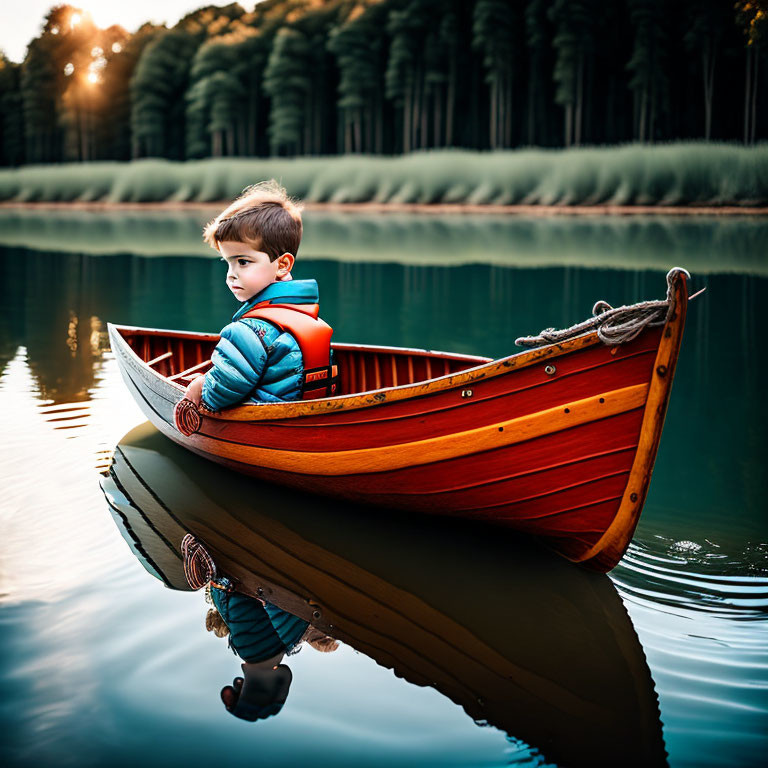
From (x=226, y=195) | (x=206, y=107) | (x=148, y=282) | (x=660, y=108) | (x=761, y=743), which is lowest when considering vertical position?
(x=761, y=743)

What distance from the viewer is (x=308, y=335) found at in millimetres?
3820

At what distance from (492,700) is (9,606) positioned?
170cm

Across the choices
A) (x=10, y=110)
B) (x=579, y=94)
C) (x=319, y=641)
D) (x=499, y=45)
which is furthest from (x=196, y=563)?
(x=10, y=110)

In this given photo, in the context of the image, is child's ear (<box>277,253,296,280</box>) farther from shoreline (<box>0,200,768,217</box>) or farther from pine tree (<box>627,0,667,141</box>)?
pine tree (<box>627,0,667,141</box>)

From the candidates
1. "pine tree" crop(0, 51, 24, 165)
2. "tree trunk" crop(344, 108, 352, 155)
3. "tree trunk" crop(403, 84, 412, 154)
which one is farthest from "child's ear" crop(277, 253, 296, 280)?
"pine tree" crop(0, 51, 24, 165)

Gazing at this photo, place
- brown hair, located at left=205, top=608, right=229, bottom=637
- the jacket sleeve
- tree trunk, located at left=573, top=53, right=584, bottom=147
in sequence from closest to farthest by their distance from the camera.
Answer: brown hair, located at left=205, top=608, right=229, bottom=637, the jacket sleeve, tree trunk, located at left=573, top=53, right=584, bottom=147

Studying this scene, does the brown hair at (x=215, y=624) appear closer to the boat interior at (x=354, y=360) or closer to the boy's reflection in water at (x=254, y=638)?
the boy's reflection in water at (x=254, y=638)

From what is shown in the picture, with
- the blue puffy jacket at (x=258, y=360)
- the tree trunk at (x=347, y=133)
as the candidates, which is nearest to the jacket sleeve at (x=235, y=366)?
the blue puffy jacket at (x=258, y=360)

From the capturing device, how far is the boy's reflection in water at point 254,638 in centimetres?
241

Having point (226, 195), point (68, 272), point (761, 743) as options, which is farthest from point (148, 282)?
point (226, 195)

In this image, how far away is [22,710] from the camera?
91.3 inches

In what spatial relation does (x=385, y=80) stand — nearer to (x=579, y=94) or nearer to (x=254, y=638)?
(x=579, y=94)

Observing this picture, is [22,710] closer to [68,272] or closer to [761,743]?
[761,743]

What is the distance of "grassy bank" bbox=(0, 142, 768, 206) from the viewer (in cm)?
Answer: 2058
